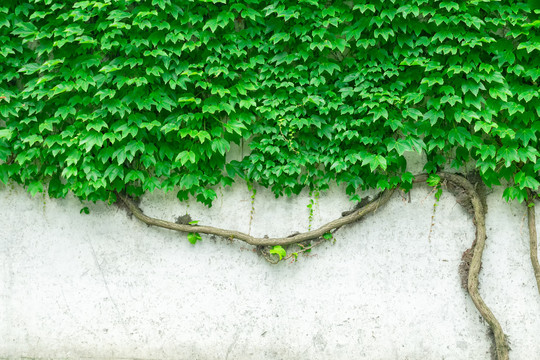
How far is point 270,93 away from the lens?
3.15 metres

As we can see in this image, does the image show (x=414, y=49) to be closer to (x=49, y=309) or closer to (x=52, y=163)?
(x=52, y=163)

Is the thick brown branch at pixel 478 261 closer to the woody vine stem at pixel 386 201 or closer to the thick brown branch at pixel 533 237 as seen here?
the woody vine stem at pixel 386 201

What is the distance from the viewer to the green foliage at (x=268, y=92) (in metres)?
2.94

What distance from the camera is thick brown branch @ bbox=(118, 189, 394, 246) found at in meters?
3.22

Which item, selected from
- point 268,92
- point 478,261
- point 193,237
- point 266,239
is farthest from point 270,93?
point 478,261

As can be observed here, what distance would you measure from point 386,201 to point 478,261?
78 cm

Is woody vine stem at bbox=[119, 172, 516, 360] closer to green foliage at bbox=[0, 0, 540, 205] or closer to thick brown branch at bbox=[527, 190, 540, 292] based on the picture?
thick brown branch at bbox=[527, 190, 540, 292]

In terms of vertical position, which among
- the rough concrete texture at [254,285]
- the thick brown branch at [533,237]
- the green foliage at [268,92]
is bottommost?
the rough concrete texture at [254,285]

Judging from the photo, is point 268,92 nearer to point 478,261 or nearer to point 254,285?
point 254,285

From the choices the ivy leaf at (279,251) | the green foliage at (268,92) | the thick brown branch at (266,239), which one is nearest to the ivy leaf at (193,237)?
the thick brown branch at (266,239)

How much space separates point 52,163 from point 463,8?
326cm

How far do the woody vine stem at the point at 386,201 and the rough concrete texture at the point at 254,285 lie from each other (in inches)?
2.8

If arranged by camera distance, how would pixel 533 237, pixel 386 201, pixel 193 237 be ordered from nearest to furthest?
pixel 533 237 → pixel 386 201 → pixel 193 237

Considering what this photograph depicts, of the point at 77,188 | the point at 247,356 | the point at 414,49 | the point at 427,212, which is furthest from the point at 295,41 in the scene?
the point at 247,356
